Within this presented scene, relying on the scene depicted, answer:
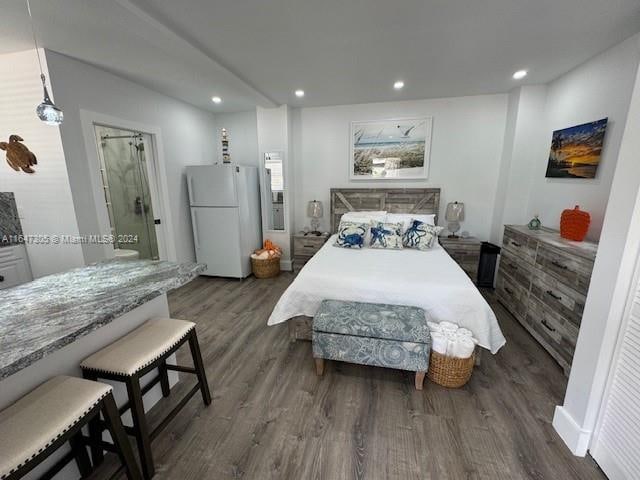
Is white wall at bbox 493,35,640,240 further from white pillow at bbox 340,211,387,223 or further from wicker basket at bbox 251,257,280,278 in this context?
wicker basket at bbox 251,257,280,278

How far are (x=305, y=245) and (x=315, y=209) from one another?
1.89ft

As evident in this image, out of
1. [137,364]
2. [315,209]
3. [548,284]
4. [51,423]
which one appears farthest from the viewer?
[315,209]

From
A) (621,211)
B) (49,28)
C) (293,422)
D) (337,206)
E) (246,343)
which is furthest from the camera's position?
(337,206)

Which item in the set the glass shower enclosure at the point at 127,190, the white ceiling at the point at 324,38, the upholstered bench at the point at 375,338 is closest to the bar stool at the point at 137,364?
the upholstered bench at the point at 375,338

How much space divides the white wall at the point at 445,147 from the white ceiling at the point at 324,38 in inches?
22.5

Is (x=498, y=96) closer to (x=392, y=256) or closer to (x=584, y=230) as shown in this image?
(x=584, y=230)

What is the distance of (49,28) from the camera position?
187 centimetres

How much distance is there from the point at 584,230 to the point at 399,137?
92.7 inches

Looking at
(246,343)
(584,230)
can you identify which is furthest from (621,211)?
(246,343)

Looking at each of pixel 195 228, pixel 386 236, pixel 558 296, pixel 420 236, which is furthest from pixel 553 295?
pixel 195 228

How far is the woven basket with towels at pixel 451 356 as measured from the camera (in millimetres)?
1800

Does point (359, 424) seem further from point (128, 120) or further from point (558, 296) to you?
point (128, 120)

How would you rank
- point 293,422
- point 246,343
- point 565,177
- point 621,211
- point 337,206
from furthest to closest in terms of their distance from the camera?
1. point 337,206
2. point 565,177
3. point 246,343
4. point 293,422
5. point 621,211

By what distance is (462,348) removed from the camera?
5.86 ft
